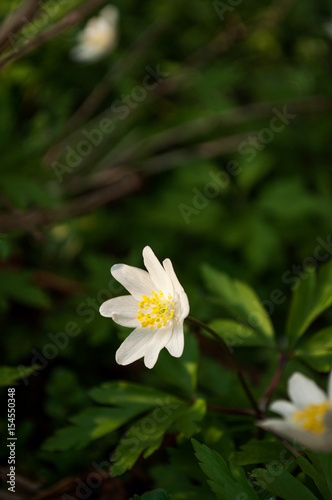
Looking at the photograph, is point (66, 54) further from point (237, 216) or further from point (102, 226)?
point (237, 216)

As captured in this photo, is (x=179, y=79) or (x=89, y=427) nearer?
(x=89, y=427)

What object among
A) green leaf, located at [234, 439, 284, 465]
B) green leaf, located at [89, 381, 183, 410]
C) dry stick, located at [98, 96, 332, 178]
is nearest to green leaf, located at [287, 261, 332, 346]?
green leaf, located at [234, 439, 284, 465]

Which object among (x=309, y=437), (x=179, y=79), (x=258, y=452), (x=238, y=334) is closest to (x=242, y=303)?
(x=238, y=334)

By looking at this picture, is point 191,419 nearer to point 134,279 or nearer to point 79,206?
point 134,279

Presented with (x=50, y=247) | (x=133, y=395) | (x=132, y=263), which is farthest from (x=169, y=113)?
(x=133, y=395)

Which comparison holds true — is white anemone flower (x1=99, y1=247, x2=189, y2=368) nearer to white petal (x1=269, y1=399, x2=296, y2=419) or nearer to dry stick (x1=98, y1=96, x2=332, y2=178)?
white petal (x1=269, y1=399, x2=296, y2=419)

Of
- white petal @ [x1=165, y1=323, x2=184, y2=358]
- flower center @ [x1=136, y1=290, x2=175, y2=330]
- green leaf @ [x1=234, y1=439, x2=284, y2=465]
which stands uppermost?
flower center @ [x1=136, y1=290, x2=175, y2=330]
